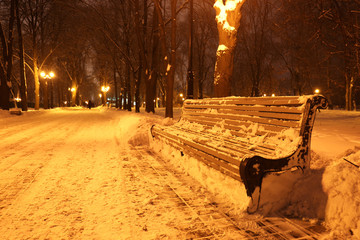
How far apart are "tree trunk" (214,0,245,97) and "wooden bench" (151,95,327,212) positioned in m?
2.56

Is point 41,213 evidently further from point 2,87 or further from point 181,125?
point 2,87

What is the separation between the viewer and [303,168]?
289cm

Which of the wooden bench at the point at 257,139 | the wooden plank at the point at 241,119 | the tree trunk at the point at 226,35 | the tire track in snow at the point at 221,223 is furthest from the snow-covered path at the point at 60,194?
the tree trunk at the point at 226,35

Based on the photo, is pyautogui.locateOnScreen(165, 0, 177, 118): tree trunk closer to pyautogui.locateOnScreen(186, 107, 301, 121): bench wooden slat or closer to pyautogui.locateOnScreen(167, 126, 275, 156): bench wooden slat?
pyautogui.locateOnScreen(186, 107, 301, 121): bench wooden slat

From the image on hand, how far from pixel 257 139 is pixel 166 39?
2854 centimetres

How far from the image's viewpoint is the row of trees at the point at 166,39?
10.5 metres

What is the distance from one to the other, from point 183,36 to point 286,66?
13809 mm

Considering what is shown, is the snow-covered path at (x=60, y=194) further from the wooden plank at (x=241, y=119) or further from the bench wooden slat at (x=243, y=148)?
the wooden plank at (x=241, y=119)

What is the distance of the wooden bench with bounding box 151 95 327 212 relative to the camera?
8.64 feet

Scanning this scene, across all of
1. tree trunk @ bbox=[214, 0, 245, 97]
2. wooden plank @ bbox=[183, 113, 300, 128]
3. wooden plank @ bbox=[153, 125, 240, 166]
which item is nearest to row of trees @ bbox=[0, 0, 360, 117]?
tree trunk @ bbox=[214, 0, 245, 97]

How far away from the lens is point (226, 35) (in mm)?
6895

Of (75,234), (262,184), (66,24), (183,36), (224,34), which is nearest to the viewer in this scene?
(75,234)

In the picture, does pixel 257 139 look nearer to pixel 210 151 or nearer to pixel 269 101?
pixel 269 101

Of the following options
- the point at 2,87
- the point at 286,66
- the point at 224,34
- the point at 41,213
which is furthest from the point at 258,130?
the point at 286,66
